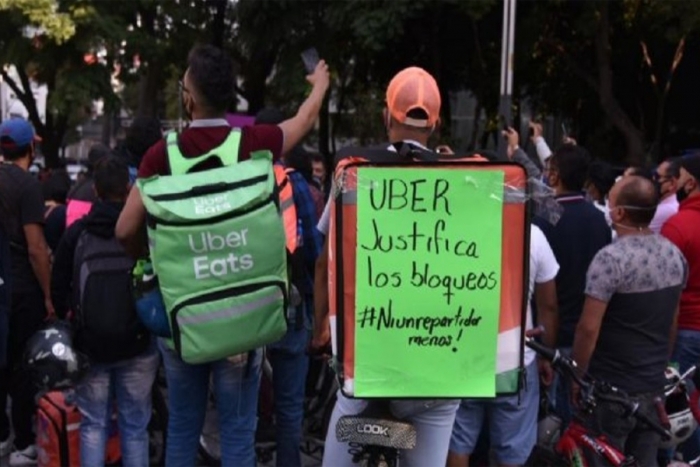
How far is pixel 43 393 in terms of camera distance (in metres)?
5.73

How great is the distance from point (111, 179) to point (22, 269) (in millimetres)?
1525

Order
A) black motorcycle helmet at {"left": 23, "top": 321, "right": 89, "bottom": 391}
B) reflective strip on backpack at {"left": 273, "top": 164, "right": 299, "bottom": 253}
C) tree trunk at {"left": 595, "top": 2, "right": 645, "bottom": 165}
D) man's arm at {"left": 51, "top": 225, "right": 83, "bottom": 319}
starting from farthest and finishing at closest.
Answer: tree trunk at {"left": 595, "top": 2, "right": 645, "bottom": 165} < man's arm at {"left": 51, "top": 225, "right": 83, "bottom": 319} < black motorcycle helmet at {"left": 23, "top": 321, "right": 89, "bottom": 391} < reflective strip on backpack at {"left": 273, "top": 164, "right": 299, "bottom": 253}

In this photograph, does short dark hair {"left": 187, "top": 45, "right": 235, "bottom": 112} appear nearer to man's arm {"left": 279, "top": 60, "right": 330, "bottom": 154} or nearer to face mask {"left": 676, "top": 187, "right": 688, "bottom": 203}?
man's arm {"left": 279, "top": 60, "right": 330, "bottom": 154}

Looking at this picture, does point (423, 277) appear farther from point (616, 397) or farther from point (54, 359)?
point (54, 359)

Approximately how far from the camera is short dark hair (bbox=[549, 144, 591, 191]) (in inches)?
222

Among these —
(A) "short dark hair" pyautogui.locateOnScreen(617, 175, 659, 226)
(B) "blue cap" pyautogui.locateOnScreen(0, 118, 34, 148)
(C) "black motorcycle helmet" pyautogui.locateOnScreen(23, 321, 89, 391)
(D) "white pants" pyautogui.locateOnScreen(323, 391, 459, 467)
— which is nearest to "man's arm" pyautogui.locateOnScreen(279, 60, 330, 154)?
(D) "white pants" pyautogui.locateOnScreen(323, 391, 459, 467)

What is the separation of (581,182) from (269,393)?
80.5 inches

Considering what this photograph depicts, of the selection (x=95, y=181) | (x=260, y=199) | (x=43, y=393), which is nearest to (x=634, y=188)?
(x=260, y=199)

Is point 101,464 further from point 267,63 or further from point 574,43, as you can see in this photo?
point 574,43

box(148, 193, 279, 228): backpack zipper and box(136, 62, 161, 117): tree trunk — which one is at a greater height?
→ box(148, 193, 279, 228): backpack zipper

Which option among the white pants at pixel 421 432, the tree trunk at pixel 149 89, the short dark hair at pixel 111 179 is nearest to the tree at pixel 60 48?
the tree trunk at pixel 149 89

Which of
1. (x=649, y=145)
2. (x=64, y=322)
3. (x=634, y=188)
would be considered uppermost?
(x=634, y=188)

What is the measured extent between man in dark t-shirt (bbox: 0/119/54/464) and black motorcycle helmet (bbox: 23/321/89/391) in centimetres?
50

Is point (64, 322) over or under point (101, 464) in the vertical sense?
over
